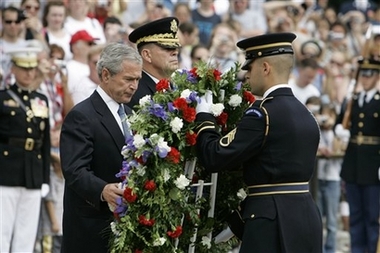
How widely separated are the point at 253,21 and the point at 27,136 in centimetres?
803

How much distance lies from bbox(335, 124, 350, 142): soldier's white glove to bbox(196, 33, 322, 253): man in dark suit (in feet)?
20.9

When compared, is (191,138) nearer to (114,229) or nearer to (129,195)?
(129,195)

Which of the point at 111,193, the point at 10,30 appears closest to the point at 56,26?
the point at 10,30

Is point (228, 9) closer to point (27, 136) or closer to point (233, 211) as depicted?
point (27, 136)

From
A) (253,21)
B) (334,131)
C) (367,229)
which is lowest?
(367,229)

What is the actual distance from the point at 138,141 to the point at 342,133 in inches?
279

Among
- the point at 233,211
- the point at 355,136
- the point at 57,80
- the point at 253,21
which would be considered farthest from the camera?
the point at 253,21

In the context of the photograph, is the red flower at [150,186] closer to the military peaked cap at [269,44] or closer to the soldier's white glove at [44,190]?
the military peaked cap at [269,44]

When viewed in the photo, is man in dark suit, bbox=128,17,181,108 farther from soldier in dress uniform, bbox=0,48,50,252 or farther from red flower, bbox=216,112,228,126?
soldier in dress uniform, bbox=0,48,50,252

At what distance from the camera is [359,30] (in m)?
20.4

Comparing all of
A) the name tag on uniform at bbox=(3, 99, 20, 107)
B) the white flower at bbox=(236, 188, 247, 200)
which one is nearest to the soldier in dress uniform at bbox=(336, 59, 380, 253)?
the name tag on uniform at bbox=(3, 99, 20, 107)

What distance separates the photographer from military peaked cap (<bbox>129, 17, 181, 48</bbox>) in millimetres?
8000

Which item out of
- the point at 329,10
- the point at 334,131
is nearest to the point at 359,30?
the point at 329,10

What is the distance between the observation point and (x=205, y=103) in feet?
23.4
